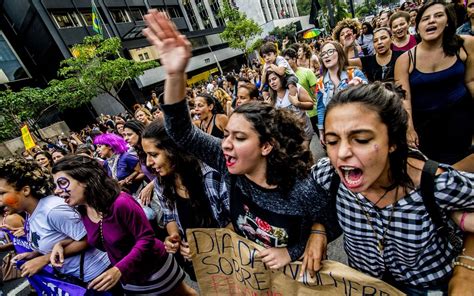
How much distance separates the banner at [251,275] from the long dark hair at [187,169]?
0.36 m

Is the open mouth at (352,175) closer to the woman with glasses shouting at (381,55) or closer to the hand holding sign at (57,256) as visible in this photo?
the hand holding sign at (57,256)

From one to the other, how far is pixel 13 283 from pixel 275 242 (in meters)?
5.67

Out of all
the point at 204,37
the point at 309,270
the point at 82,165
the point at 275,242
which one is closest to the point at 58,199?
the point at 82,165

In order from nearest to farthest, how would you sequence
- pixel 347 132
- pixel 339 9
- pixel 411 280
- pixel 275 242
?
pixel 347 132 < pixel 411 280 < pixel 275 242 < pixel 339 9

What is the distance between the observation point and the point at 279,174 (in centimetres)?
148

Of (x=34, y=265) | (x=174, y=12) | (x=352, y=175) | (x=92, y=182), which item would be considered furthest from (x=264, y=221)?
(x=174, y=12)

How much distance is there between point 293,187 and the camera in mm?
1444

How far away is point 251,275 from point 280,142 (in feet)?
2.77

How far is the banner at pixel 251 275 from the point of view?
1192mm

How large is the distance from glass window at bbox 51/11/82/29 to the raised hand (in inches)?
1032

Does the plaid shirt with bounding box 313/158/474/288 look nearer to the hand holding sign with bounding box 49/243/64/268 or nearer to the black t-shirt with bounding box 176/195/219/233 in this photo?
the black t-shirt with bounding box 176/195/219/233

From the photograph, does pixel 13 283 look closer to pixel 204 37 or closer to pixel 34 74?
pixel 34 74

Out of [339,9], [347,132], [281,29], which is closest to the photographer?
[347,132]

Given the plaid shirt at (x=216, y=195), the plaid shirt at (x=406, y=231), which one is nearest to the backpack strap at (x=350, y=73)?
the plaid shirt at (x=406, y=231)
